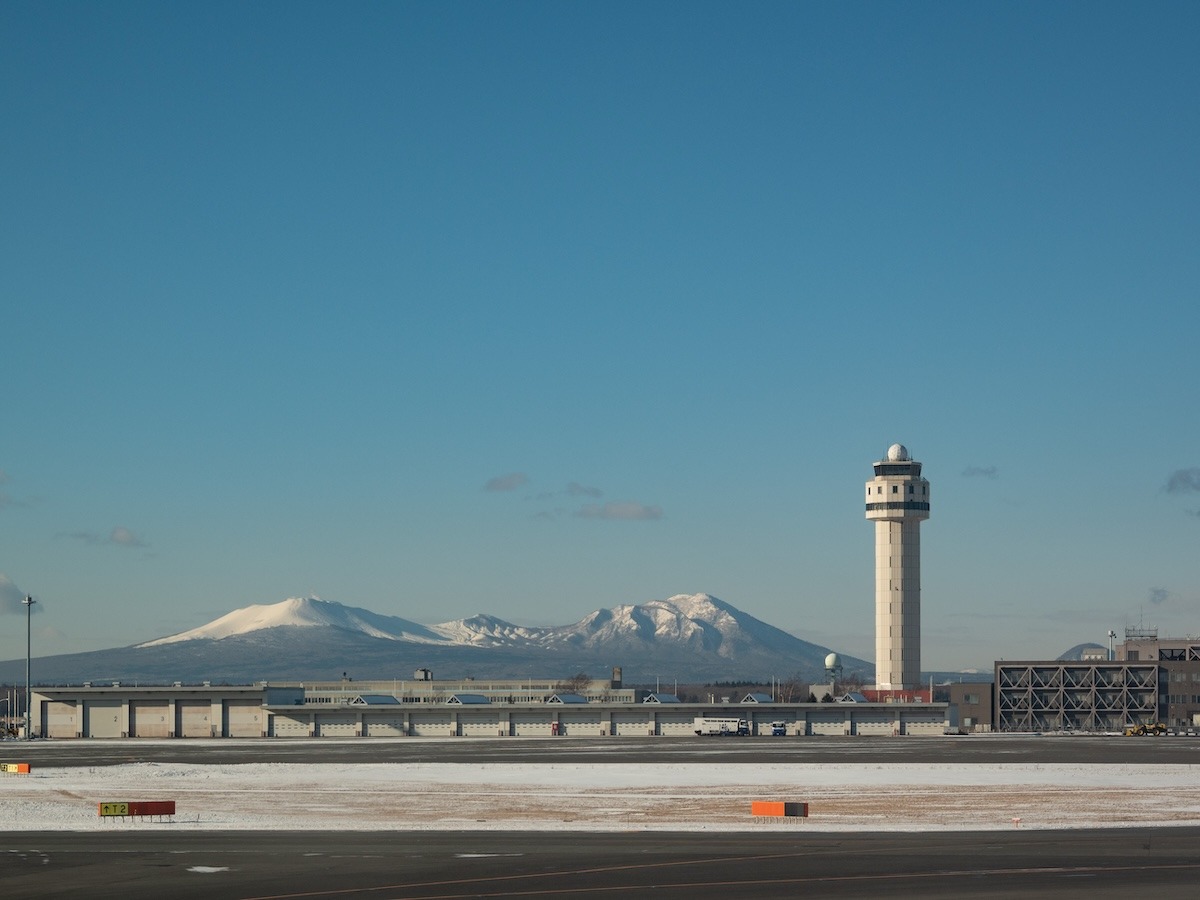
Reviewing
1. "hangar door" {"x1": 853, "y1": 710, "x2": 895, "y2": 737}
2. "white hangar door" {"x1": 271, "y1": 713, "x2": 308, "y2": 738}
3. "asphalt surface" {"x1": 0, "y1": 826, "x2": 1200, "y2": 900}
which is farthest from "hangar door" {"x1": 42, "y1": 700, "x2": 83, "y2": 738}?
"asphalt surface" {"x1": 0, "y1": 826, "x2": 1200, "y2": 900}

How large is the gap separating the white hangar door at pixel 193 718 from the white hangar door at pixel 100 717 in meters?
7.50

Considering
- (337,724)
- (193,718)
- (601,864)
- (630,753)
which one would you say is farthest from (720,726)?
(601,864)

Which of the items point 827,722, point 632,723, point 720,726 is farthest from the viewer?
point 827,722

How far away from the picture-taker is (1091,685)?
619ft

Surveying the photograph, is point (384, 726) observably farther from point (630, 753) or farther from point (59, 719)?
point (630, 753)

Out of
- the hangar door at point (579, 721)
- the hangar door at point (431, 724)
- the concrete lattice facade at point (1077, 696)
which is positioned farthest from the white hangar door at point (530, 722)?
the concrete lattice facade at point (1077, 696)

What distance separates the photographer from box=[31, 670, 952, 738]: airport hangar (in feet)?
568

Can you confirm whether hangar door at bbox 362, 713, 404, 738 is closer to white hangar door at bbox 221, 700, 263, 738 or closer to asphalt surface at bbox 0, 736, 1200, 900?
white hangar door at bbox 221, 700, 263, 738

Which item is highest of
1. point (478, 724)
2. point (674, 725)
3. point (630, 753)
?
point (630, 753)

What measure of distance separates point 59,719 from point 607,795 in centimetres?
13058

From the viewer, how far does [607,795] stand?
64.6m

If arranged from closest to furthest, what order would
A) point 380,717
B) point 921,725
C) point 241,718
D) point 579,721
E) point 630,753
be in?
point 630,753 → point 921,725 → point 241,718 → point 380,717 → point 579,721

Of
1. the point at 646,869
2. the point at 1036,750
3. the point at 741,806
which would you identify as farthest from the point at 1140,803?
the point at 1036,750

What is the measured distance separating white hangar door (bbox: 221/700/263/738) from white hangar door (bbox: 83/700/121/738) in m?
13.0
